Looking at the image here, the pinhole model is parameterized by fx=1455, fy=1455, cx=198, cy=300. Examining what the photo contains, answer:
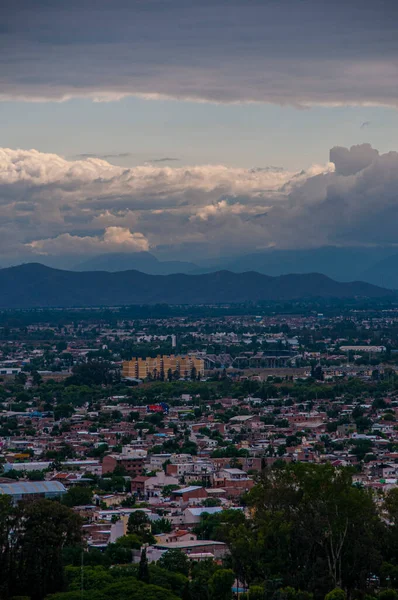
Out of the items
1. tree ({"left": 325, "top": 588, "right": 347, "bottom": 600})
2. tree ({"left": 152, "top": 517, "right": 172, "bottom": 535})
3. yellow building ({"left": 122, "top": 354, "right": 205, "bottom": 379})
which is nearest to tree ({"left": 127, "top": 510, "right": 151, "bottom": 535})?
tree ({"left": 152, "top": 517, "right": 172, "bottom": 535})

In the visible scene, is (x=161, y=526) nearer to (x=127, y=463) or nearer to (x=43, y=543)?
(x=43, y=543)

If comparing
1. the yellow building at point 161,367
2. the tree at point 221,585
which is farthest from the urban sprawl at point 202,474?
the yellow building at point 161,367

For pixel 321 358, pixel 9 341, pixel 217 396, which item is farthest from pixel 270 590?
pixel 9 341

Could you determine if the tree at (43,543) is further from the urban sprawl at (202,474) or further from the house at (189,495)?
the house at (189,495)

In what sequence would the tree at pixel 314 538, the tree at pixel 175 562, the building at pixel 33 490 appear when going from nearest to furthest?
the tree at pixel 314 538 → the tree at pixel 175 562 → the building at pixel 33 490

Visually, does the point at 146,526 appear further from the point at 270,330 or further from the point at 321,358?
the point at 270,330

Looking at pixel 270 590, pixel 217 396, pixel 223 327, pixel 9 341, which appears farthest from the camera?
pixel 223 327

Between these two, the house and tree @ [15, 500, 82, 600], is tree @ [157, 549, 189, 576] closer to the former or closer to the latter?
tree @ [15, 500, 82, 600]
